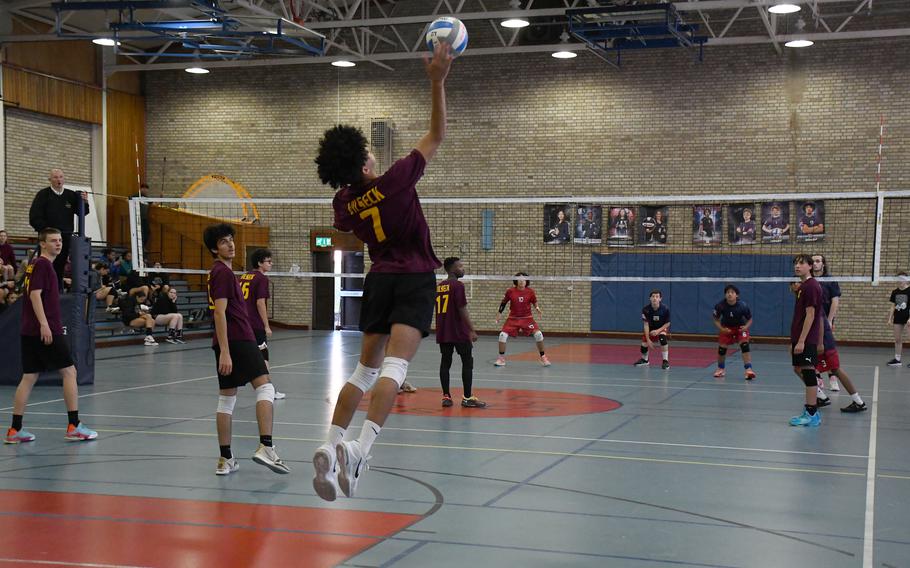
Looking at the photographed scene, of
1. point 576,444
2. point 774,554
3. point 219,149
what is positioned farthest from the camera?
point 219,149

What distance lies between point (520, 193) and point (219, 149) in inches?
363

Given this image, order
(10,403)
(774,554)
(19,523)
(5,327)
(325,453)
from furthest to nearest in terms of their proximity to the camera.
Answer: (5,327) → (10,403) → (19,523) → (774,554) → (325,453)

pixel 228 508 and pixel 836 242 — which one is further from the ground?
pixel 836 242

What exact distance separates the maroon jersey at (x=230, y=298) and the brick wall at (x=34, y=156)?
60.9 ft

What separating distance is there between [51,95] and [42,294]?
18.0 meters

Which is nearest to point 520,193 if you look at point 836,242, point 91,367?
point 836,242

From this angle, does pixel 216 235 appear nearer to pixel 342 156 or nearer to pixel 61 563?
pixel 342 156

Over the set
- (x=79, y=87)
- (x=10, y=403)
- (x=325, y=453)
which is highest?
(x=79, y=87)

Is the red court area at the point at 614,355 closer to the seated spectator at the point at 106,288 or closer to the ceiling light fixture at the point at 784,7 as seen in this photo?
the ceiling light fixture at the point at 784,7

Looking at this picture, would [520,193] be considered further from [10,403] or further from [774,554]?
[774,554]

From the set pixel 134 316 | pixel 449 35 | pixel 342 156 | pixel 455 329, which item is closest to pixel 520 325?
pixel 455 329

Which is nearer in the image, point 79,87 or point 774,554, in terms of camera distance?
point 774,554

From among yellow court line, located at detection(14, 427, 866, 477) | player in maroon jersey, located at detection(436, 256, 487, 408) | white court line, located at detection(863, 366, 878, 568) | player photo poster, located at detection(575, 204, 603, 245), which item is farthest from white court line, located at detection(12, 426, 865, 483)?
player photo poster, located at detection(575, 204, 603, 245)

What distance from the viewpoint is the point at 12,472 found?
23.5ft
